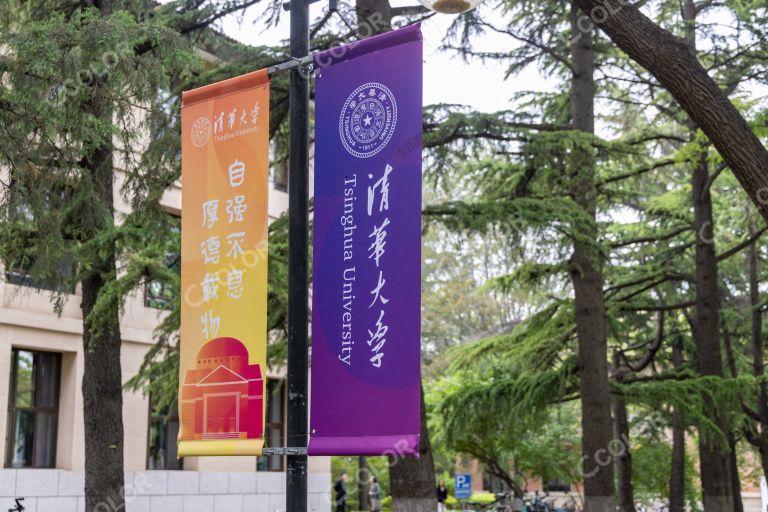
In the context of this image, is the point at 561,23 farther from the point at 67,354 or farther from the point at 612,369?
the point at 67,354

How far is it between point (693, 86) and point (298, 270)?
14.8ft

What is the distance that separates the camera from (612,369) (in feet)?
79.6

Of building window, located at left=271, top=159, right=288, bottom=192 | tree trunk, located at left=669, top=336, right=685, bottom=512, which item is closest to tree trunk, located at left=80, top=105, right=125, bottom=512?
building window, located at left=271, top=159, right=288, bottom=192

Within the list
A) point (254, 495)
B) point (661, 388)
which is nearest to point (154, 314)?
point (254, 495)

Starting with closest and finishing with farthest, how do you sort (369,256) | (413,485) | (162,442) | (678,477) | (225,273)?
1. (369,256)
2. (225,273)
3. (413,485)
4. (162,442)
5. (678,477)

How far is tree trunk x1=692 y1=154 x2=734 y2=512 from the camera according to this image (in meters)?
19.1

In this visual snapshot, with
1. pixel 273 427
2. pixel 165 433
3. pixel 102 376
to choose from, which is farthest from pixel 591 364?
pixel 273 427

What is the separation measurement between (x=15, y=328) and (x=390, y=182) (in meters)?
16.4

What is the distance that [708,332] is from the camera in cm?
2016

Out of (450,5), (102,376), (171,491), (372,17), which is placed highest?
(372,17)

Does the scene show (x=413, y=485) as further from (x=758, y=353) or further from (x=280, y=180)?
(x=280, y=180)

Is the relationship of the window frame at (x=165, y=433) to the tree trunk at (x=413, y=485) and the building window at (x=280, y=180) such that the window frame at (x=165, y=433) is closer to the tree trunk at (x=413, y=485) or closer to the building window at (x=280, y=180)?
the building window at (x=280, y=180)

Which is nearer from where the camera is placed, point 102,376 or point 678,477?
point 102,376

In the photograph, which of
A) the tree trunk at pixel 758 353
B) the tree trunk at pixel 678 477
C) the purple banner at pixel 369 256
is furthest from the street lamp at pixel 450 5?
the tree trunk at pixel 678 477
